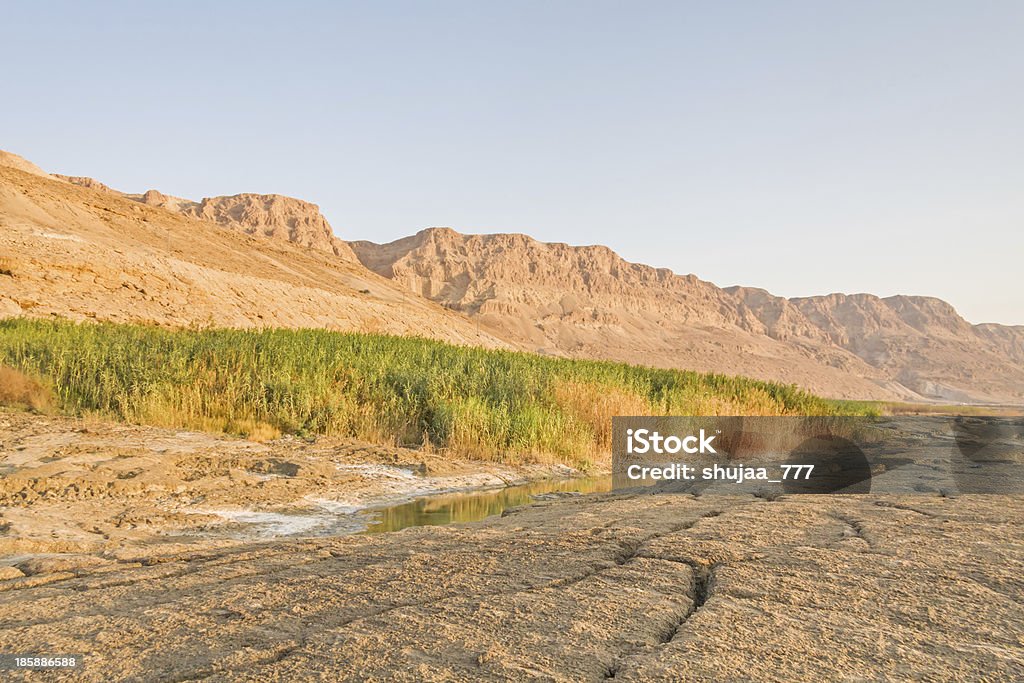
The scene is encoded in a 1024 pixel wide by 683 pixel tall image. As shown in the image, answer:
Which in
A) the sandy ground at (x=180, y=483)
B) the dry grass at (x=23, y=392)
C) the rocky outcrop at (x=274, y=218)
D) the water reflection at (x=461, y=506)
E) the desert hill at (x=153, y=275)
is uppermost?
the rocky outcrop at (x=274, y=218)

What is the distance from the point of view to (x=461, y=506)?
7297mm

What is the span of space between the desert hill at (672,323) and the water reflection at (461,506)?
5674 cm

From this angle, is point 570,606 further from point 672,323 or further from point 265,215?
point 672,323

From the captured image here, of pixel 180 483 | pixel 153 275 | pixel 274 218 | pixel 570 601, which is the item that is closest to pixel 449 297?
pixel 274 218

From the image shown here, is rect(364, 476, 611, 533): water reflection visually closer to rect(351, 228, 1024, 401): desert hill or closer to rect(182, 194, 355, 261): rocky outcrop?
rect(351, 228, 1024, 401): desert hill

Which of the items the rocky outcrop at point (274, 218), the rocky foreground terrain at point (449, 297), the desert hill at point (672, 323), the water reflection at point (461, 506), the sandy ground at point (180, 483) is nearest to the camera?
the sandy ground at point (180, 483)

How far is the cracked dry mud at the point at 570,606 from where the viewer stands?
81.8 inches

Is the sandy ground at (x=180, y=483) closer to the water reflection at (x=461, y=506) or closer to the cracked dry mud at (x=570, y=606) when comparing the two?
the water reflection at (x=461, y=506)

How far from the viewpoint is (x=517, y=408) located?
38.2 ft

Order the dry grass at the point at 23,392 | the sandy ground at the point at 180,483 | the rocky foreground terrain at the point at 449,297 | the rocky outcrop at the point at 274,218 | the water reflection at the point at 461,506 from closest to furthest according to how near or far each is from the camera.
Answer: the sandy ground at the point at 180,483
the water reflection at the point at 461,506
the dry grass at the point at 23,392
the rocky foreground terrain at the point at 449,297
the rocky outcrop at the point at 274,218

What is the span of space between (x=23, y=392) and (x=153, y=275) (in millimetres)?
17904

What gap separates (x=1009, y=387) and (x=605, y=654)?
379ft

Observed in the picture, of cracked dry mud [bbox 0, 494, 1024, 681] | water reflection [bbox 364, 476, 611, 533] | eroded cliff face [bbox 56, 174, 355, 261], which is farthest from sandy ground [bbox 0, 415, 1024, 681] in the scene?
eroded cliff face [bbox 56, 174, 355, 261]

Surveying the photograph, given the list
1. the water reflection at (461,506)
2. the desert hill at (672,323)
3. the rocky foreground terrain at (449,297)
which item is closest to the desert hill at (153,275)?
the rocky foreground terrain at (449,297)
